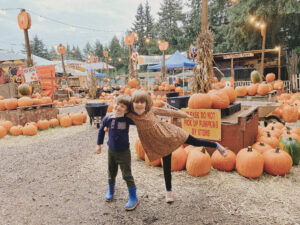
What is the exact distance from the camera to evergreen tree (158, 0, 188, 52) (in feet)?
126

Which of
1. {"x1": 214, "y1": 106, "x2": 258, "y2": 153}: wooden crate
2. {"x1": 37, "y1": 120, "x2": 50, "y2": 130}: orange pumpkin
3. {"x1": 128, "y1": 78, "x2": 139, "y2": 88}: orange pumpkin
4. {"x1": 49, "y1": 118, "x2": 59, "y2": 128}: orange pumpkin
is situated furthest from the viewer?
{"x1": 128, "y1": 78, "x2": 139, "y2": 88}: orange pumpkin

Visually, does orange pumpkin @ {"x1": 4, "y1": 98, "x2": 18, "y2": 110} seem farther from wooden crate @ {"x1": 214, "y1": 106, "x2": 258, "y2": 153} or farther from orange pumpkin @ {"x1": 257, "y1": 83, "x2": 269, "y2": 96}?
orange pumpkin @ {"x1": 257, "y1": 83, "x2": 269, "y2": 96}

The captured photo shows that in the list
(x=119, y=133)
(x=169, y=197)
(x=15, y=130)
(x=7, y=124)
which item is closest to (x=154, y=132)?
(x=119, y=133)

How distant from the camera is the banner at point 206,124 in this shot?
10.3 feet

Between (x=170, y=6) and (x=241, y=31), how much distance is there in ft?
102

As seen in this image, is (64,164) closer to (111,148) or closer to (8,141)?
(111,148)

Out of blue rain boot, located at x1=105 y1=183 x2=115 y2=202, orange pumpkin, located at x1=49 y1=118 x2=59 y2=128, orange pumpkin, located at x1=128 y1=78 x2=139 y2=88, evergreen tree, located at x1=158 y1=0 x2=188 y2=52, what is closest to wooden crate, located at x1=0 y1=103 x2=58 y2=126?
orange pumpkin, located at x1=49 y1=118 x2=59 y2=128

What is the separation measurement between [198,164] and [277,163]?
1.03 meters

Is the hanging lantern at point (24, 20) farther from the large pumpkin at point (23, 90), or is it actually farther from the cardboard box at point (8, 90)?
the cardboard box at point (8, 90)

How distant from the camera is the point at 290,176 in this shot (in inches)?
110

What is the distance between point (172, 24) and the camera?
1710 inches

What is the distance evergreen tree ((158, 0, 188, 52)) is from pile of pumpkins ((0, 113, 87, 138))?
33236mm

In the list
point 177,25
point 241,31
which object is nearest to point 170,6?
point 177,25

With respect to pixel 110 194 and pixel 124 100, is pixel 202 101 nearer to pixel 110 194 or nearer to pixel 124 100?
pixel 124 100
